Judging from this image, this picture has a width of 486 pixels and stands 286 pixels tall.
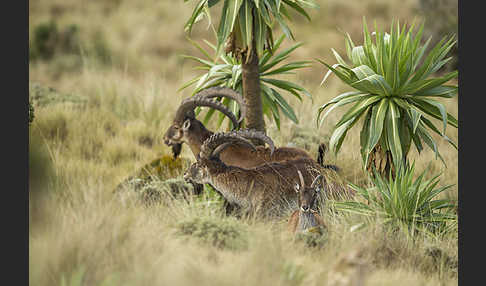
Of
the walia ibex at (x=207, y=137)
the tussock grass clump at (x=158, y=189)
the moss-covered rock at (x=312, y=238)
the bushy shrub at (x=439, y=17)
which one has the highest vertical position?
the bushy shrub at (x=439, y=17)

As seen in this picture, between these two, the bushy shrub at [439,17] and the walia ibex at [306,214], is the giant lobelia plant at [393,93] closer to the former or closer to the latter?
the walia ibex at [306,214]

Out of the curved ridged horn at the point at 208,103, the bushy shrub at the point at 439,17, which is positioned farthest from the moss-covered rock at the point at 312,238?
the bushy shrub at the point at 439,17

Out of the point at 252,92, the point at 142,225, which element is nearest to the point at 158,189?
the point at 142,225

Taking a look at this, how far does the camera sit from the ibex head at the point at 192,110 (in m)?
7.21

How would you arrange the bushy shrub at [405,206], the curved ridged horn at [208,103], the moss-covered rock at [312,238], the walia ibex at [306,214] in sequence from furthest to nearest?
the curved ridged horn at [208,103] < the bushy shrub at [405,206] < the walia ibex at [306,214] < the moss-covered rock at [312,238]

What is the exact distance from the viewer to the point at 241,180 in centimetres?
658

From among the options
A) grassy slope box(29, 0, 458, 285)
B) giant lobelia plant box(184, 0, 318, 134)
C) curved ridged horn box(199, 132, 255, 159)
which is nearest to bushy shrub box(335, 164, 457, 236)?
grassy slope box(29, 0, 458, 285)

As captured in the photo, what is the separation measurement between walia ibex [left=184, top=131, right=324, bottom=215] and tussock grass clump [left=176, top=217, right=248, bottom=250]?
523mm

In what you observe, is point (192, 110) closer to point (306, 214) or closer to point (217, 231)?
point (217, 231)

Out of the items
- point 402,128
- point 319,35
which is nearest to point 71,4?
point 319,35

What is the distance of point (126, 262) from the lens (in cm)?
479

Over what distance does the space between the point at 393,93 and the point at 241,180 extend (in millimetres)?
2196

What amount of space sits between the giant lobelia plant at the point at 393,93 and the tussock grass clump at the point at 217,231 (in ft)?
6.36

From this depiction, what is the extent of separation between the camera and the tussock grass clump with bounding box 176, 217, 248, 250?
5563mm
